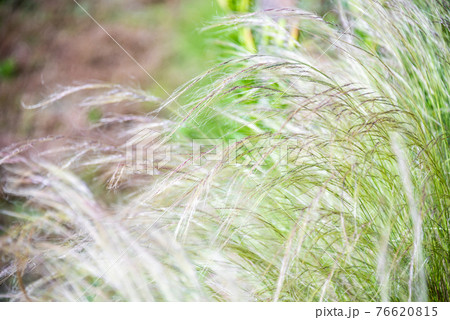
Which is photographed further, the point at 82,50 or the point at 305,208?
the point at 82,50

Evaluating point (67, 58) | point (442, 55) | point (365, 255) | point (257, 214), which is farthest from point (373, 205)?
point (67, 58)

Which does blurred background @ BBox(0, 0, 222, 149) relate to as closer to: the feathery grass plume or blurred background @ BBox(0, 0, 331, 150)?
blurred background @ BBox(0, 0, 331, 150)

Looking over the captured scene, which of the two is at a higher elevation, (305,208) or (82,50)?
(82,50)

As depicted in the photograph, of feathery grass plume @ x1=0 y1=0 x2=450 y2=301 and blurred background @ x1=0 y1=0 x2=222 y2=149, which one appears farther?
blurred background @ x1=0 y1=0 x2=222 y2=149

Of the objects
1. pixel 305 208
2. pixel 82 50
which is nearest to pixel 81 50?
pixel 82 50

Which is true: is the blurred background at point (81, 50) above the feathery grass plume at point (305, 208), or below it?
above

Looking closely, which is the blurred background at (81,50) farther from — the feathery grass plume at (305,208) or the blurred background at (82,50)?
the feathery grass plume at (305,208)

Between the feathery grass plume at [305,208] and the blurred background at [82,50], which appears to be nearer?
the feathery grass plume at [305,208]

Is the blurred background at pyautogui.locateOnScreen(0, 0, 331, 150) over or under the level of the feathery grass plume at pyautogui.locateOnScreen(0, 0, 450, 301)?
over

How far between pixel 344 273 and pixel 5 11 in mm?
2791

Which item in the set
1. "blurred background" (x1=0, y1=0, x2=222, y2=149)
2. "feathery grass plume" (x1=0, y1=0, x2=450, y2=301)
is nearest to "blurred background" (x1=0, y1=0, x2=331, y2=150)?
"blurred background" (x1=0, y1=0, x2=222, y2=149)

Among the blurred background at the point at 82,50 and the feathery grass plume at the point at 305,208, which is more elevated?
the blurred background at the point at 82,50

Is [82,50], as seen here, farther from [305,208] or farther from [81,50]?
[305,208]

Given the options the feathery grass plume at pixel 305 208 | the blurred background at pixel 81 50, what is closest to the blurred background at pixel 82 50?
the blurred background at pixel 81 50
